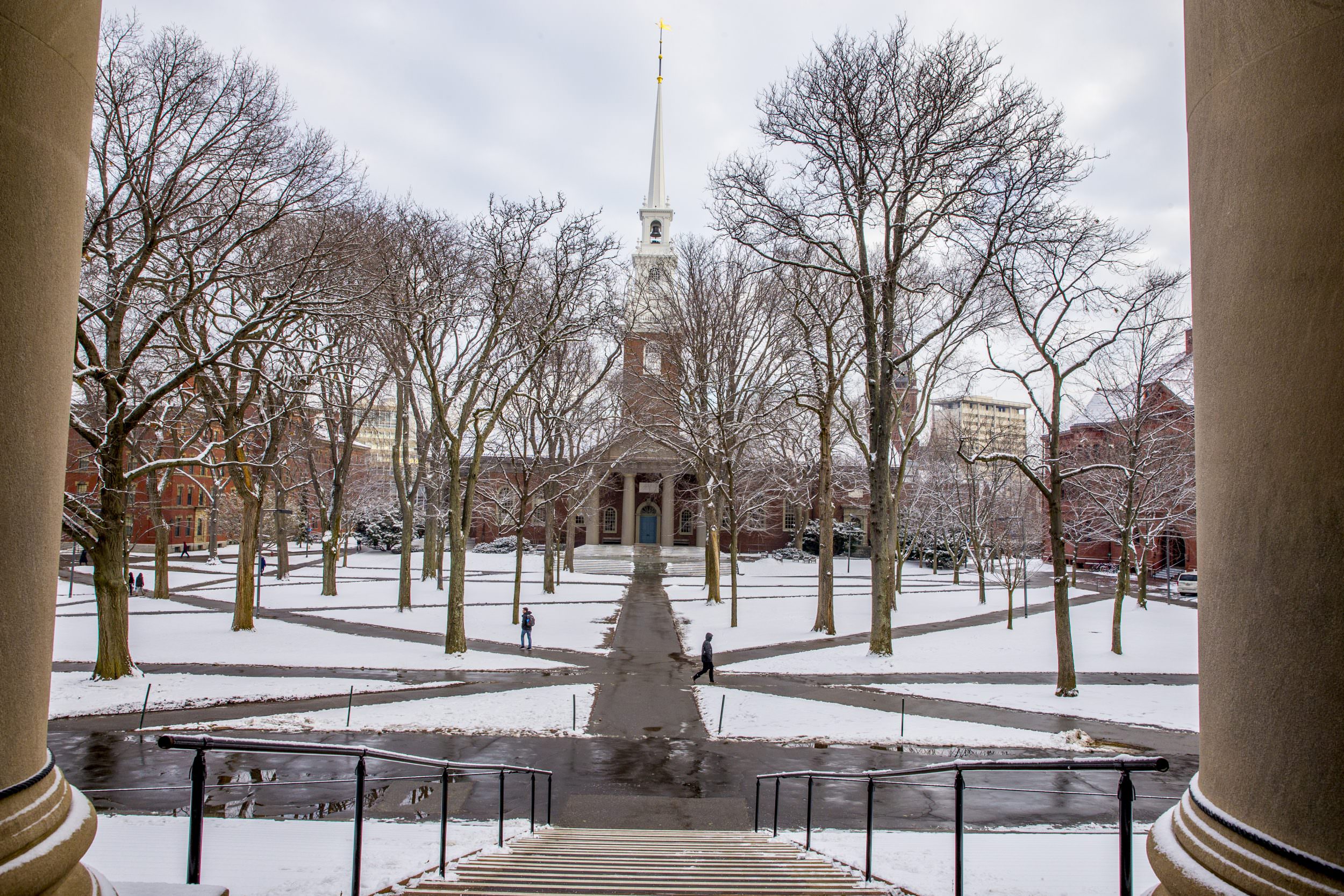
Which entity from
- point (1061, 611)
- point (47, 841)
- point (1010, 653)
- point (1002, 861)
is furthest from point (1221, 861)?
point (1010, 653)

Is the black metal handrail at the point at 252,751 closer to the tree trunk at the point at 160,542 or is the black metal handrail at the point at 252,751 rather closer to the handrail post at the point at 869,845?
the handrail post at the point at 869,845

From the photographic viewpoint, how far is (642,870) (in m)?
5.93

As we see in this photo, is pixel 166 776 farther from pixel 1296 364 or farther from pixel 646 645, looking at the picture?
pixel 646 645

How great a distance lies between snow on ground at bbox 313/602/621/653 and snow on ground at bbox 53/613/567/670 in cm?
230

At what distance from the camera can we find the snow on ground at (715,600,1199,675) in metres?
20.2

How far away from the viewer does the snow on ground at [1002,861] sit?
19.6 ft

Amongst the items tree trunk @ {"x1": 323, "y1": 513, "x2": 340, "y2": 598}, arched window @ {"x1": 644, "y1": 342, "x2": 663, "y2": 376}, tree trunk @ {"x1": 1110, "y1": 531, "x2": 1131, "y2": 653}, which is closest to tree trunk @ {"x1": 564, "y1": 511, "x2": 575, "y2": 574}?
arched window @ {"x1": 644, "y1": 342, "x2": 663, "y2": 376}

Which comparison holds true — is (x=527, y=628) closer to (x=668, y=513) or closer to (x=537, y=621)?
(x=537, y=621)

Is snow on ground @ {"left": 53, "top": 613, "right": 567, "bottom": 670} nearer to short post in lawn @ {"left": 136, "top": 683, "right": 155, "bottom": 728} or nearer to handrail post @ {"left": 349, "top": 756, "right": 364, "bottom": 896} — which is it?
short post in lawn @ {"left": 136, "top": 683, "right": 155, "bottom": 728}

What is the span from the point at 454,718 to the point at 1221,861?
13.3m

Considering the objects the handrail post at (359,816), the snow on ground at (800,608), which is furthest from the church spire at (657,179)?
the handrail post at (359,816)

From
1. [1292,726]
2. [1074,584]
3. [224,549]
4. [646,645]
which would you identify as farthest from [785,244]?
[224,549]

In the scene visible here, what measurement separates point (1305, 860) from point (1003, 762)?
213 cm

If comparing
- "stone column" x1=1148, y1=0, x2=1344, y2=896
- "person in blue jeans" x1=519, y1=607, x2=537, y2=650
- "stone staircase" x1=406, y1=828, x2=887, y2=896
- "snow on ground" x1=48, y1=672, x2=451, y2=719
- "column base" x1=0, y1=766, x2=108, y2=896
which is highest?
"stone column" x1=1148, y1=0, x2=1344, y2=896
